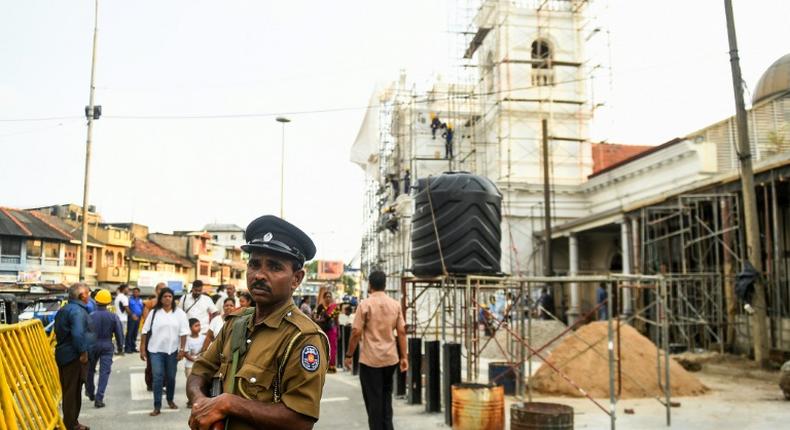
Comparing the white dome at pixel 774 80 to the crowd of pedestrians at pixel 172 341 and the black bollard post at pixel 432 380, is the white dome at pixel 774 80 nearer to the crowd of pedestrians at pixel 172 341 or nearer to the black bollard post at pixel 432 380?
the black bollard post at pixel 432 380

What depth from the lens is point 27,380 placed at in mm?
6387

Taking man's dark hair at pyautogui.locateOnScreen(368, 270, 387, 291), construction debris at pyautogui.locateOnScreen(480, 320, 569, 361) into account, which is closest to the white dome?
construction debris at pyautogui.locateOnScreen(480, 320, 569, 361)

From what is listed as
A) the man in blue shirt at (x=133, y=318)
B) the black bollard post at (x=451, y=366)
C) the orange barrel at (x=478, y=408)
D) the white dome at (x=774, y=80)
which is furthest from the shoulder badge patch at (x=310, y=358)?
the white dome at (x=774, y=80)

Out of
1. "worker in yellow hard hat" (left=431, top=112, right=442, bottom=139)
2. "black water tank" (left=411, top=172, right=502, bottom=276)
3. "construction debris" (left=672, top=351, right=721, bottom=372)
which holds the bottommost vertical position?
"construction debris" (left=672, top=351, right=721, bottom=372)

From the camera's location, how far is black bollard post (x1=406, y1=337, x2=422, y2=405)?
9797 mm

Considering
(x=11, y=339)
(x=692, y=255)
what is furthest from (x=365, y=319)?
(x=692, y=255)

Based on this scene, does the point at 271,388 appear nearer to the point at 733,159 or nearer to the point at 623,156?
the point at 733,159

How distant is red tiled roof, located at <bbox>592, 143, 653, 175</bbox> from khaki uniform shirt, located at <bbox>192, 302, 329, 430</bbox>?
36853mm

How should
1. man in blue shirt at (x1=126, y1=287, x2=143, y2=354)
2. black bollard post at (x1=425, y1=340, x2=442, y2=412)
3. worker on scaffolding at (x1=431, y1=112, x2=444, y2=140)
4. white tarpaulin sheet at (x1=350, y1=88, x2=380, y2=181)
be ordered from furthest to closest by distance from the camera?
white tarpaulin sheet at (x1=350, y1=88, x2=380, y2=181) → worker on scaffolding at (x1=431, y1=112, x2=444, y2=140) → man in blue shirt at (x1=126, y1=287, x2=143, y2=354) → black bollard post at (x1=425, y1=340, x2=442, y2=412)

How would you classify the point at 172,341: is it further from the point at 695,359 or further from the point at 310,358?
the point at 695,359

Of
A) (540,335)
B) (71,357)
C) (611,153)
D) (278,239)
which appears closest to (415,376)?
(71,357)

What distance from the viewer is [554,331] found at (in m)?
22.7

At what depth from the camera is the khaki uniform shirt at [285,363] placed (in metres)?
2.51

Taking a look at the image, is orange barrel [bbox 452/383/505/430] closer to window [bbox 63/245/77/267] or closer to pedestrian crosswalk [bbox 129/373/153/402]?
pedestrian crosswalk [bbox 129/373/153/402]
